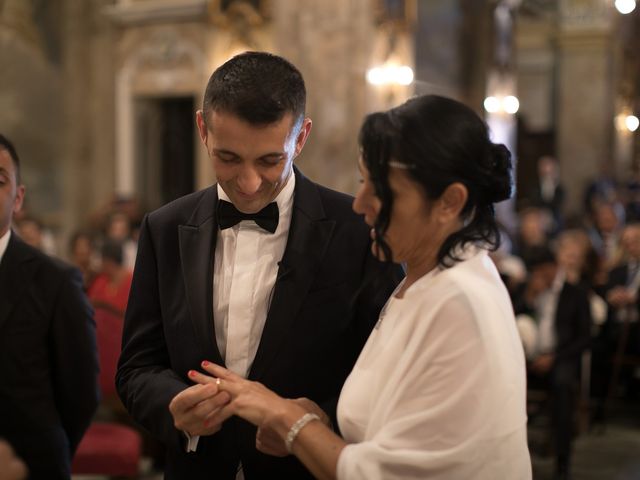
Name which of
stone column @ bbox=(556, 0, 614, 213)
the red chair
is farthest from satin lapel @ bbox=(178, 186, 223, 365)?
stone column @ bbox=(556, 0, 614, 213)

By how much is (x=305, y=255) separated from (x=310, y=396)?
349 millimetres

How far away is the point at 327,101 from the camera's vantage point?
10.3 meters

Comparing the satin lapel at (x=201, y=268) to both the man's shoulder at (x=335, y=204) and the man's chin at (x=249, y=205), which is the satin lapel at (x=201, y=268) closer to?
the man's chin at (x=249, y=205)

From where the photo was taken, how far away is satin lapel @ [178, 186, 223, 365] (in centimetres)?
223

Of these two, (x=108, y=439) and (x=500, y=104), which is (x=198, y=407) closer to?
(x=108, y=439)

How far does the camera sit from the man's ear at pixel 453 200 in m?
1.88

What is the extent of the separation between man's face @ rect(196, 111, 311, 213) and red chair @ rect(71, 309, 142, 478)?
291 cm

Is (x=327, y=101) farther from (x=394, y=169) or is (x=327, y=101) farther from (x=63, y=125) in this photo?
(x=394, y=169)

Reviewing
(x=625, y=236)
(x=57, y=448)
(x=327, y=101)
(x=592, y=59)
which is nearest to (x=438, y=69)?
(x=327, y=101)

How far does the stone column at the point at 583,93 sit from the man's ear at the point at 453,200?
1685 cm

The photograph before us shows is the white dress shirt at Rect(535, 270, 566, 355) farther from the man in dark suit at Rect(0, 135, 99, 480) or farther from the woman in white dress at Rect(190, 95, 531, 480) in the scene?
the woman in white dress at Rect(190, 95, 531, 480)

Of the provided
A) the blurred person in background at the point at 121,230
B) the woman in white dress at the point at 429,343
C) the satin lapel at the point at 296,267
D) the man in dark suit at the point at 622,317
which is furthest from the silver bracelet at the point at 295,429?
the blurred person in background at the point at 121,230

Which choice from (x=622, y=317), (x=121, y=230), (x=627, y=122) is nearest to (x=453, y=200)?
(x=622, y=317)

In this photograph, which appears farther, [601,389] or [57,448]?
[601,389]
